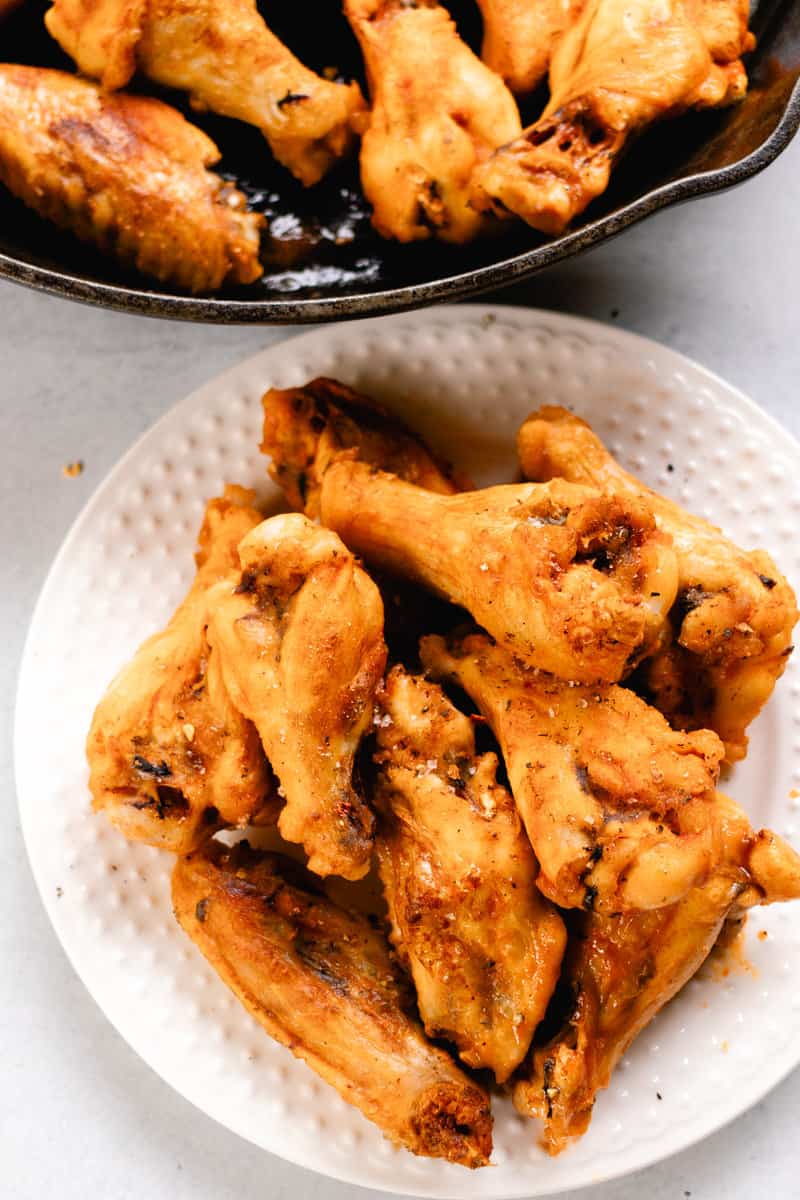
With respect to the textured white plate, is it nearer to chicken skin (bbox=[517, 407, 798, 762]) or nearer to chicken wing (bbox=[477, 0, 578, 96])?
chicken skin (bbox=[517, 407, 798, 762])

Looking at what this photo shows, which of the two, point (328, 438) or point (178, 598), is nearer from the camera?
point (328, 438)

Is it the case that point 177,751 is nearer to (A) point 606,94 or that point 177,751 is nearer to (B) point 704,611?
(B) point 704,611

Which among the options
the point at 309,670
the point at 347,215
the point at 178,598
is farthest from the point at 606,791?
the point at 347,215

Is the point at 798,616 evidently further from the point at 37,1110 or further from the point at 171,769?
the point at 37,1110

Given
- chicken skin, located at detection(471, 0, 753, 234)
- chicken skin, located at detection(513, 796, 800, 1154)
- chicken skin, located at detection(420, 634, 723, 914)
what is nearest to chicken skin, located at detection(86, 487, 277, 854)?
chicken skin, located at detection(420, 634, 723, 914)

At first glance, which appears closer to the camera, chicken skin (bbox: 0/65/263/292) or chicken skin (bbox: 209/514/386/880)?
chicken skin (bbox: 209/514/386/880)

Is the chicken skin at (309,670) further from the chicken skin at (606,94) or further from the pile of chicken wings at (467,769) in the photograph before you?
the chicken skin at (606,94)
